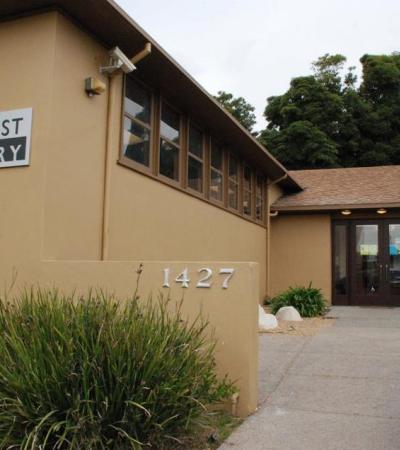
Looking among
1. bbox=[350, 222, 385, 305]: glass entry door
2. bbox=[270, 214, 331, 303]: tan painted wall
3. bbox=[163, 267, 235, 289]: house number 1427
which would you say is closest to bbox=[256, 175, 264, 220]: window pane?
bbox=[270, 214, 331, 303]: tan painted wall

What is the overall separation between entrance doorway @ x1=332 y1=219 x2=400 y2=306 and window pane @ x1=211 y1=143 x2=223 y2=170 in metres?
5.31

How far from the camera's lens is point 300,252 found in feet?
A: 51.6

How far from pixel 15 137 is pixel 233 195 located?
284 inches

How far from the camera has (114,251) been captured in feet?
23.7

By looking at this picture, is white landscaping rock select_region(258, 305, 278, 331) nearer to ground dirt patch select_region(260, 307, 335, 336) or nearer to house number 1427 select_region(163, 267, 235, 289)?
ground dirt patch select_region(260, 307, 335, 336)

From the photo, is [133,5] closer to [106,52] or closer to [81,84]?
[106,52]

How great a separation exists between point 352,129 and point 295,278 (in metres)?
18.8

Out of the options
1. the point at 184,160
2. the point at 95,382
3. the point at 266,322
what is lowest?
the point at 266,322

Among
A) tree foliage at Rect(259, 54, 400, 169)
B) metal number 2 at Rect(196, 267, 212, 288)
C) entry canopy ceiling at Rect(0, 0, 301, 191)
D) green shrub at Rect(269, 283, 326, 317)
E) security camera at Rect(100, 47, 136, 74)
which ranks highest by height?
tree foliage at Rect(259, 54, 400, 169)

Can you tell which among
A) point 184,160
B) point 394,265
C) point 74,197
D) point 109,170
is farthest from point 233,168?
point 74,197

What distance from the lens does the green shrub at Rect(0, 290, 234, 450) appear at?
346cm

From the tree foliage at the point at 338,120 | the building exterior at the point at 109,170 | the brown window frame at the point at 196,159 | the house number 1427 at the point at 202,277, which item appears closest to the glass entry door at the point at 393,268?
the building exterior at the point at 109,170

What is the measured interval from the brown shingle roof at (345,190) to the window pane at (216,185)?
14.1 ft

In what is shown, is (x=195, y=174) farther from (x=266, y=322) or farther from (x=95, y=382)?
(x=95, y=382)
